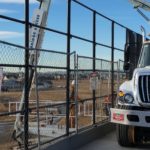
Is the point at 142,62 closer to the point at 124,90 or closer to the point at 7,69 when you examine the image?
the point at 124,90

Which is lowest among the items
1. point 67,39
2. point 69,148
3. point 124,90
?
point 69,148

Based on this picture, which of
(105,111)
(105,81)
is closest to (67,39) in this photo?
(105,81)

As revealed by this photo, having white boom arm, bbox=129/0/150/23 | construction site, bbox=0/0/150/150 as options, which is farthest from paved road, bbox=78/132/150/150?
white boom arm, bbox=129/0/150/23

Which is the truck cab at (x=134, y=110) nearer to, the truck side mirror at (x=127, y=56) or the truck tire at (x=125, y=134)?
the truck tire at (x=125, y=134)

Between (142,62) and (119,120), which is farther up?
(142,62)

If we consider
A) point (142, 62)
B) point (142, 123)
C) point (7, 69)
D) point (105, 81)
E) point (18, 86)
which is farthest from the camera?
point (105, 81)

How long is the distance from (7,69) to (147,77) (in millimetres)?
3902

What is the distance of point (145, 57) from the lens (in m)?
12.8

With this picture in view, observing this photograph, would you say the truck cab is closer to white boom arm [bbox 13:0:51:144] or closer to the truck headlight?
the truck headlight

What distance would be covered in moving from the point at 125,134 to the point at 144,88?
1190mm

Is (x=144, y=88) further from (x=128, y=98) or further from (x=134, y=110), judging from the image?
(x=134, y=110)

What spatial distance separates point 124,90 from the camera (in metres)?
11.2

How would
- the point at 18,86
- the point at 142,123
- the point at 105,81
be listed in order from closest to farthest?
the point at 18,86
the point at 142,123
the point at 105,81

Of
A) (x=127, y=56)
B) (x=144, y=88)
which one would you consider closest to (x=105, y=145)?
(x=144, y=88)
